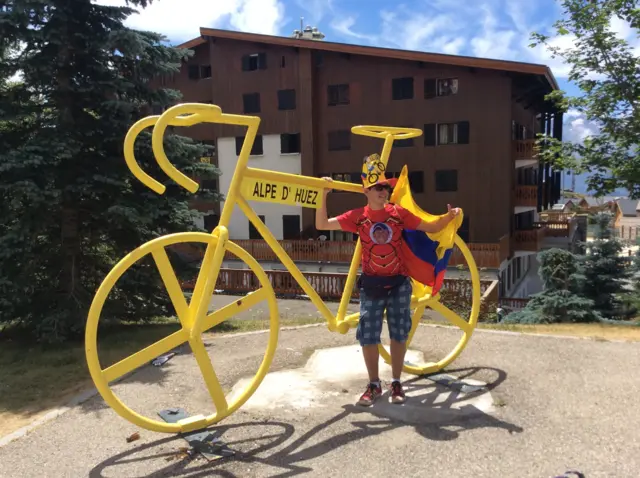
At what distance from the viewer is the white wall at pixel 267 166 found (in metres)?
27.0

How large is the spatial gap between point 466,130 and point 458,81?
211 centimetres

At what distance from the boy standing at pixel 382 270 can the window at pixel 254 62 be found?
23.9 meters

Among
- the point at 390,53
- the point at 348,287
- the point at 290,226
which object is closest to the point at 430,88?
the point at 390,53

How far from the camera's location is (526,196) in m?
24.2

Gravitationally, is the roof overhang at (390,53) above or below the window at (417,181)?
above

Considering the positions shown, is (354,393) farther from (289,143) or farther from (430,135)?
(289,143)

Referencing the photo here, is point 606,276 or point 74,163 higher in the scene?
point 74,163

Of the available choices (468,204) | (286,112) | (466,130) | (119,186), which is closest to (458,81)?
(466,130)

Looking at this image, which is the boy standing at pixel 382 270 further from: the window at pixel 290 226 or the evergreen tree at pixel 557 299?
the window at pixel 290 226

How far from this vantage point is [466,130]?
76.6 ft

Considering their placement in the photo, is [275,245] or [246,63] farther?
[246,63]

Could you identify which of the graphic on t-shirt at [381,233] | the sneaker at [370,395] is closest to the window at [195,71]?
the graphic on t-shirt at [381,233]

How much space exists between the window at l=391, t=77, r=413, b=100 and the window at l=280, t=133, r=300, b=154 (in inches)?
206

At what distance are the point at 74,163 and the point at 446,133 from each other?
1929 cm
